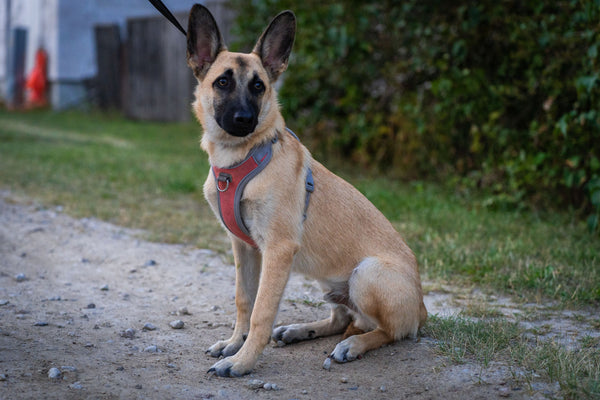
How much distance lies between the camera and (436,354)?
129 inches

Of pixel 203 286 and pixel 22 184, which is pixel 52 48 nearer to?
pixel 22 184

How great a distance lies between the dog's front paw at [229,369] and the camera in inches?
121

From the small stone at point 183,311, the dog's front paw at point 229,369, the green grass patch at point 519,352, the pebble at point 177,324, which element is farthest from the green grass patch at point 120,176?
the green grass patch at point 519,352

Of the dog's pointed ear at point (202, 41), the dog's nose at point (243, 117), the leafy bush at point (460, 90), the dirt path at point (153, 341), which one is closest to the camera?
the dirt path at point (153, 341)

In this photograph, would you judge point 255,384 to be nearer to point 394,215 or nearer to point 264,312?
point 264,312

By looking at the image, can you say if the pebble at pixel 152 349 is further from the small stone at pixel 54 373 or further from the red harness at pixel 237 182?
the red harness at pixel 237 182

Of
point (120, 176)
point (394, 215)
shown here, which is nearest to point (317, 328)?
point (394, 215)

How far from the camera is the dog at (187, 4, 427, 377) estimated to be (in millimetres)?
3197

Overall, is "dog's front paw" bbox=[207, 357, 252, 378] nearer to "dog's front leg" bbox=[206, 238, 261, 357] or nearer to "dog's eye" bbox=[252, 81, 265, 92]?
"dog's front leg" bbox=[206, 238, 261, 357]

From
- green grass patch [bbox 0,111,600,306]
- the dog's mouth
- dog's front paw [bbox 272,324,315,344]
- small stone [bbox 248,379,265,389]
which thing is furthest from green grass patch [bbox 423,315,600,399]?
the dog's mouth

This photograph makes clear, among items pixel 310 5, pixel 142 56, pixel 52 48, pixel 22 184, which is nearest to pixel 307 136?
pixel 310 5

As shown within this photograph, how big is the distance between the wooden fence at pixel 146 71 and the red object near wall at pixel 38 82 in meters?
2.17

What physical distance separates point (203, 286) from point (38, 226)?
89.8 inches

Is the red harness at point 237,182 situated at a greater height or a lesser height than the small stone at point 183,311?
greater
